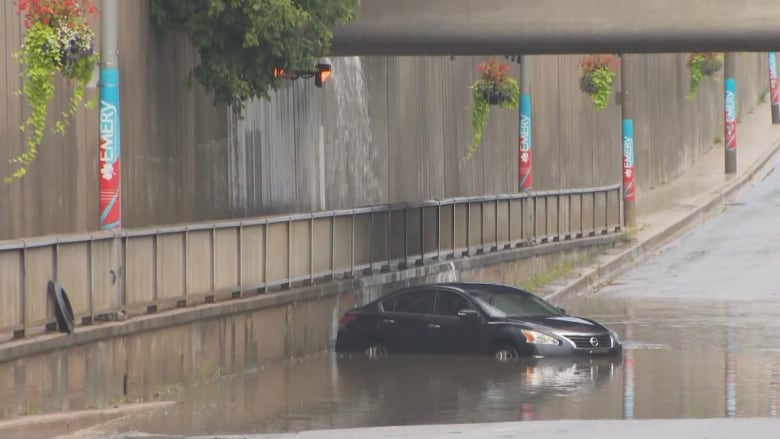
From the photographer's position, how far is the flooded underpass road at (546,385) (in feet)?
63.2

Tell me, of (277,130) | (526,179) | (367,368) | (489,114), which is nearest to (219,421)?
(367,368)

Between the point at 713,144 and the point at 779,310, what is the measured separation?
3687cm

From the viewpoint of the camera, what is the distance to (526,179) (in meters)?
40.0

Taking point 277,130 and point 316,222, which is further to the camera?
point 277,130

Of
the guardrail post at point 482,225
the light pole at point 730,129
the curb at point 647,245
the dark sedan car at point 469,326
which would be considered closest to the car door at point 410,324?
the dark sedan car at point 469,326

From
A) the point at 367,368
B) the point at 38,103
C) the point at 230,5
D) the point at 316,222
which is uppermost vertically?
the point at 230,5

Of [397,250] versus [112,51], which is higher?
[112,51]

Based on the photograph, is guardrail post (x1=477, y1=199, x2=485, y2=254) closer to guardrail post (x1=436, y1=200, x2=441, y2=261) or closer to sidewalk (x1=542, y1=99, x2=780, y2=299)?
sidewalk (x1=542, y1=99, x2=780, y2=299)

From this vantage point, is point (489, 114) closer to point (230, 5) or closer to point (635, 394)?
point (230, 5)

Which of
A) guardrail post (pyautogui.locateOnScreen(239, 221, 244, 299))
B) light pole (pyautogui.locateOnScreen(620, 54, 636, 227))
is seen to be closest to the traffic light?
guardrail post (pyautogui.locateOnScreen(239, 221, 244, 299))

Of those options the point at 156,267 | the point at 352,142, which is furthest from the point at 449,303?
the point at 352,142

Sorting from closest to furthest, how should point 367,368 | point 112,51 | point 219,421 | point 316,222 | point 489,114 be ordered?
1. point 219,421
2. point 112,51
3. point 367,368
4. point 316,222
5. point 489,114

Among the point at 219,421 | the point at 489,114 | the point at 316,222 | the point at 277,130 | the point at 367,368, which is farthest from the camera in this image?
the point at 489,114

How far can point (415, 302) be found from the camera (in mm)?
27094
